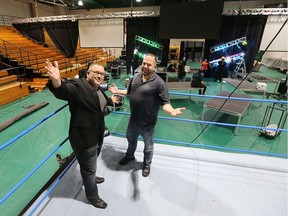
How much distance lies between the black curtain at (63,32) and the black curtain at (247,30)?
8770 millimetres

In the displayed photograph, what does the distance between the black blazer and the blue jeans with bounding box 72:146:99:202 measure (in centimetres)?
7

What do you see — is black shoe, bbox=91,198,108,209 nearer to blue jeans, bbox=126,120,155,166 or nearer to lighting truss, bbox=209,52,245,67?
blue jeans, bbox=126,120,155,166

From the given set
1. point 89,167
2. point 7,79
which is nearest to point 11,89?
point 7,79

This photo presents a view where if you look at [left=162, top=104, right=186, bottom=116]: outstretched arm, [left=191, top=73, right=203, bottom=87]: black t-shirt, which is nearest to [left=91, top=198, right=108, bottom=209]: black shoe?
[left=162, top=104, right=186, bottom=116]: outstretched arm

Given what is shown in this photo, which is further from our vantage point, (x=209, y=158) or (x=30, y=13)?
(x=30, y=13)

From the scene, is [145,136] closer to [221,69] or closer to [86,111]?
[86,111]

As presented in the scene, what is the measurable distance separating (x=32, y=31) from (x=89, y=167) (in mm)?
13638

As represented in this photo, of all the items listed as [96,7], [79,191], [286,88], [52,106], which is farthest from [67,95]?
[96,7]

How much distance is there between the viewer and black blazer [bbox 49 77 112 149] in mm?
1438

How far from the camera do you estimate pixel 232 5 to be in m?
13.9

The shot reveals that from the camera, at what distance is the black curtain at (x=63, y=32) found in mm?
10780

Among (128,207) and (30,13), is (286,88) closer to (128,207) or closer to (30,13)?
(128,207)

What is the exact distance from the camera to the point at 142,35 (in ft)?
32.5

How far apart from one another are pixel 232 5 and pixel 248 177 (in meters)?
15.8
